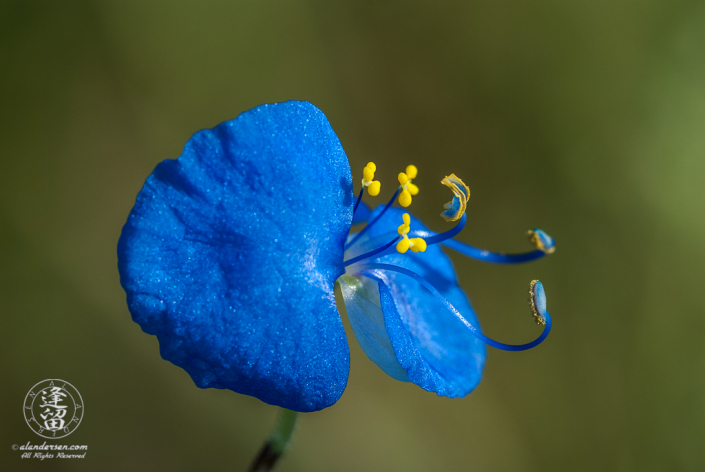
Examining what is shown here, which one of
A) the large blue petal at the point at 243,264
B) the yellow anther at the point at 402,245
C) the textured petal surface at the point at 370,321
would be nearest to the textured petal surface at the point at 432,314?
the textured petal surface at the point at 370,321

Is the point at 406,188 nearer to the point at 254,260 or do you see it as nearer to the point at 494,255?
the point at 494,255

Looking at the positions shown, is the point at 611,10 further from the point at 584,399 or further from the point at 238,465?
the point at 238,465

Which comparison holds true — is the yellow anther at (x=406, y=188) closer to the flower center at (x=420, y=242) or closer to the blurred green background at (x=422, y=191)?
the flower center at (x=420, y=242)

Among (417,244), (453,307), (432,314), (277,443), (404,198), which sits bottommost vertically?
(277,443)

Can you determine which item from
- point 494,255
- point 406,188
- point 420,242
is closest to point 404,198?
point 406,188

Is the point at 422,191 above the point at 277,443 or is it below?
above

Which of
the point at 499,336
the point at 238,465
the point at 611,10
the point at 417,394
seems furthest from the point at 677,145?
the point at 238,465
